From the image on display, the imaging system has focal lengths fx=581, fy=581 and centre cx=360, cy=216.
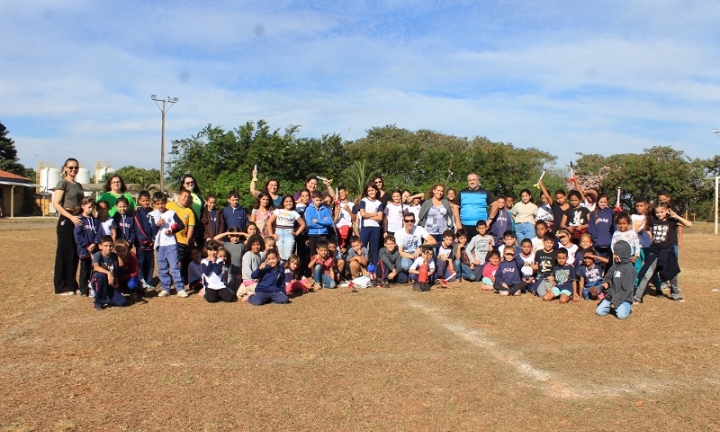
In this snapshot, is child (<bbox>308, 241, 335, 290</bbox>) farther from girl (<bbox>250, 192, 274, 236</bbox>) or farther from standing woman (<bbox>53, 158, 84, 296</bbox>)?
standing woman (<bbox>53, 158, 84, 296</bbox>)

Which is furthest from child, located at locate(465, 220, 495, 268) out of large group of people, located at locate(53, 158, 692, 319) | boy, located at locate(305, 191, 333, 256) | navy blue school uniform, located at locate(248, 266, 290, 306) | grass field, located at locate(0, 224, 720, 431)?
navy blue school uniform, located at locate(248, 266, 290, 306)

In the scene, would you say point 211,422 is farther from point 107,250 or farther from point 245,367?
point 107,250

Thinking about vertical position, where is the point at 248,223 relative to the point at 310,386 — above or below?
above

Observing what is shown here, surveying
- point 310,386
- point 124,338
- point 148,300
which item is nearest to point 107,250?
point 148,300

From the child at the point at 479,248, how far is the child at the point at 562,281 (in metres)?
1.80

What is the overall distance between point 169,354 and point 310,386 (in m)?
1.57

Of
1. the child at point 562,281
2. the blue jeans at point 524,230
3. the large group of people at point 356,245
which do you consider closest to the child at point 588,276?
the large group of people at point 356,245

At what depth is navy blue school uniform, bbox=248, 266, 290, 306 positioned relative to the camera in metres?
7.73

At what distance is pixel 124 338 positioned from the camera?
228 inches

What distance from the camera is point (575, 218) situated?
9516mm

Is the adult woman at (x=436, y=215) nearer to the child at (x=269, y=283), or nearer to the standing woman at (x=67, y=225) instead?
the child at (x=269, y=283)

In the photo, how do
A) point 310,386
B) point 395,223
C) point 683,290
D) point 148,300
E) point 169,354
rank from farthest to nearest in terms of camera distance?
point 395,223 → point 683,290 → point 148,300 → point 169,354 → point 310,386

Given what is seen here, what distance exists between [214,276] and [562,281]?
4.85m

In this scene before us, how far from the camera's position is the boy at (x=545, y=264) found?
8.41m
